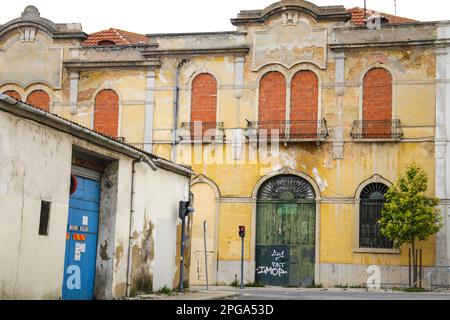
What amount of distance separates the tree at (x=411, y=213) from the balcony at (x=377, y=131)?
1801 millimetres

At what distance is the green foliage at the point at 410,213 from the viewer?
98.2ft

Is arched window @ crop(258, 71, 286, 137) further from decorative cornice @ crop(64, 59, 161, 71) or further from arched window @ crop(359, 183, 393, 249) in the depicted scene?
decorative cornice @ crop(64, 59, 161, 71)

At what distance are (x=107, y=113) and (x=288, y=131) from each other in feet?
28.4

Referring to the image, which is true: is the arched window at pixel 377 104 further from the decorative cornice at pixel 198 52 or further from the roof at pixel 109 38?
the roof at pixel 109 38

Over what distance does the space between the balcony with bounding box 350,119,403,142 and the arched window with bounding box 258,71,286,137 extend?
126 inches

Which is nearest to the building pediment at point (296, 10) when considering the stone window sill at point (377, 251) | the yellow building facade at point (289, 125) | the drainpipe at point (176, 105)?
the yellow building facade at point (289, 125)

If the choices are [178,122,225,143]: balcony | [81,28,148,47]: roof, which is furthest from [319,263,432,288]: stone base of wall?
[81,28,148,47]: roof

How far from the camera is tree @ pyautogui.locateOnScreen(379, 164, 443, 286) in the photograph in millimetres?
29938

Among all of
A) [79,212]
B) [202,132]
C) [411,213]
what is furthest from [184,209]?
[202,132]

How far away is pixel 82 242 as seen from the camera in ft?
61.4

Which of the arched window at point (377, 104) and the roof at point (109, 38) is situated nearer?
the arched window at point (377, 104)
